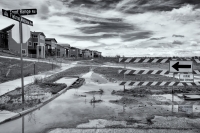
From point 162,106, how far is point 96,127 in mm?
3423

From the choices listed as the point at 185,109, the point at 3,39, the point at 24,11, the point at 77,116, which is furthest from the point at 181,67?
the point at 3,39

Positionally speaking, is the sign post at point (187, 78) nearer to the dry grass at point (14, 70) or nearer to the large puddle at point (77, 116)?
the large puddle at point (77, 116)

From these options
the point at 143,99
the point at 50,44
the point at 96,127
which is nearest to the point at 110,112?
the point at 96,127

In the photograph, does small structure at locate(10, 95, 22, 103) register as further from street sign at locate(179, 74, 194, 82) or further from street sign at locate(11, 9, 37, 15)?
street sign at locate(179, 74, 194, 82)

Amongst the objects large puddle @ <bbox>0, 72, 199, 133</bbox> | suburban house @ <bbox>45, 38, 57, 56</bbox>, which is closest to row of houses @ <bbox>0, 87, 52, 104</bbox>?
large puddle @ <bbox>0, 72, 199, 133</bbox>

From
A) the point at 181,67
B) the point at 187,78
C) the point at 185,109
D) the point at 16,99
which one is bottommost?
the point at 185,109

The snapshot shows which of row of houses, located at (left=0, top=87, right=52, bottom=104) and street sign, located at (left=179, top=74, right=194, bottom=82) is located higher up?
street sign, located at (left=179, top=74, right=194, bottom=82)

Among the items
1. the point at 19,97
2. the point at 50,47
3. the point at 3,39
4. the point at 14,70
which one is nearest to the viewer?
the point at 19,97

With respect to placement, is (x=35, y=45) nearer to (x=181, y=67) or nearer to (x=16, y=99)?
(x=16, y=99)

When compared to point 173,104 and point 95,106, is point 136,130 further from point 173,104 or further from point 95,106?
point 173,104

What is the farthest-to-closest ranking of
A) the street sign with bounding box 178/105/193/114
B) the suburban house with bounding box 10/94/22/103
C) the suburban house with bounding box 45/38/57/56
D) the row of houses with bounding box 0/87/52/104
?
the suburban house with bounding box 45/38/57/56 → the row of houses with bounding box 0/87/52/104 → the suburban house with bounding box 10/94/22/103 → the street sign with bounding box 178/105/193/114

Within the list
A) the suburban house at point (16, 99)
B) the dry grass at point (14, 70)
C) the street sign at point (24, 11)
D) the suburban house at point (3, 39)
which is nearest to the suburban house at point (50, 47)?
the suburban house at point (3, 39)

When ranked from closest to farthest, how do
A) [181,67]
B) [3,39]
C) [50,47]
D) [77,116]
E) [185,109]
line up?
[77,116] < [185,109] < [181,67] < [3,39] < [50,47]

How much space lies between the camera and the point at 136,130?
15.2ft
